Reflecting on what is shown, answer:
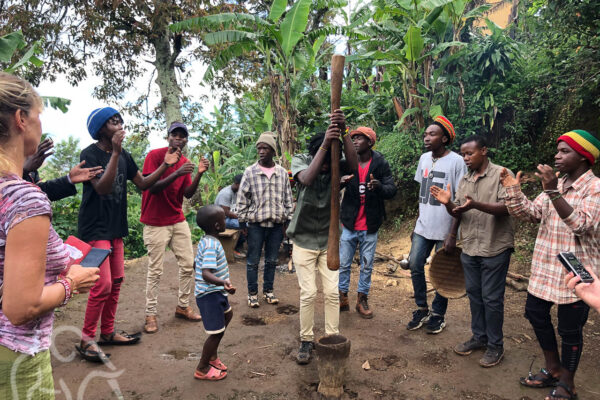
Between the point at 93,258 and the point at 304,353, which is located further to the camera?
the point at 304,353

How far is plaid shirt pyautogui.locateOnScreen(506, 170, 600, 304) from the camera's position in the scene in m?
2.64

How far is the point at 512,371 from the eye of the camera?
3318 millimetres

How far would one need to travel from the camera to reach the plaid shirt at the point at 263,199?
5.08 metres

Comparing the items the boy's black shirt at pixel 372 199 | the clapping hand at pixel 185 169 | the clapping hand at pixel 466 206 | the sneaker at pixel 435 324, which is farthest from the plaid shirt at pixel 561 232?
the clapping hand at pixel 185 169

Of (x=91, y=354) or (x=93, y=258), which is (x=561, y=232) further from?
(x=91, y=354)

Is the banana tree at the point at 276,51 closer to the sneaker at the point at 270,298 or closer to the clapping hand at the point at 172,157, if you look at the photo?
the sneaker at the point at 270,298

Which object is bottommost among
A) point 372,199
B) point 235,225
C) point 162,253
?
point 235,225

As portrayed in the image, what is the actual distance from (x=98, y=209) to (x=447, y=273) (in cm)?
345

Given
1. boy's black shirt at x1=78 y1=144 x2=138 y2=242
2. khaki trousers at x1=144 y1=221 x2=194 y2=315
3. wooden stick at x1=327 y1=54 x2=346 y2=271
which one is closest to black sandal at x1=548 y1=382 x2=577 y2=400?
wooden stick at x1=327 y1=54 x2=346 y2=271

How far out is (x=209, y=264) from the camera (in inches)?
121

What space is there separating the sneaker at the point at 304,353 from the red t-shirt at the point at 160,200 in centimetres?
198

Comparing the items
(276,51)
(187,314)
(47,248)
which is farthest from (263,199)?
(276,51)

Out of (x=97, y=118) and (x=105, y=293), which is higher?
(x=97, y=118)

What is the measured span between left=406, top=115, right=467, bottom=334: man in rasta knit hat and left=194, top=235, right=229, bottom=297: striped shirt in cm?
209
